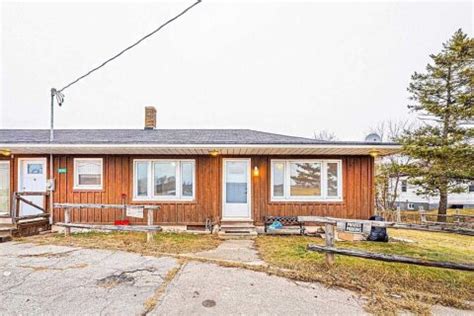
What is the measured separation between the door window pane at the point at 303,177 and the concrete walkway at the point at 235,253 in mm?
2773

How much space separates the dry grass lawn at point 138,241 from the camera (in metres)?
6.07

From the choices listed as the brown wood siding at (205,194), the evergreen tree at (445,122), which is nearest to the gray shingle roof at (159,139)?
the brown wood siding at (205,194)

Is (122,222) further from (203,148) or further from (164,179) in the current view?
(203,148)

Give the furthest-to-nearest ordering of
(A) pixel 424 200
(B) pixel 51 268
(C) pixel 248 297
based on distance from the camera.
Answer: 1. (A) pixel 424 200
2. (B) pixel 51 268
3. (C) pixel 248 297

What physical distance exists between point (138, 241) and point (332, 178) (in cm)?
639

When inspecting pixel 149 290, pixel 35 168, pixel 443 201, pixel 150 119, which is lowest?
Result: pixel 443 201

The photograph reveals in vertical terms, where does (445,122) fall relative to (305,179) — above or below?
above

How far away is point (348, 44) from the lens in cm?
2273

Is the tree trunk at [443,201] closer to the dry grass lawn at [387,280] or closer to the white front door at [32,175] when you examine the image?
the dry grass lawn at [387,280]

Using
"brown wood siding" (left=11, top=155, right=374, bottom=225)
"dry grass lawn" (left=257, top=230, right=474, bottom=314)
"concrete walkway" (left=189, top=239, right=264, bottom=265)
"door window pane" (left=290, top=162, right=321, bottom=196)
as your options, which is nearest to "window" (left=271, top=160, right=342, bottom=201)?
"door window pane" (left=290, top=162, right=321, bottom=196)

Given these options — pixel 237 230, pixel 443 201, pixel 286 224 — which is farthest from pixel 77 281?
pixel 443 201

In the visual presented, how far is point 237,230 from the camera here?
26.7 feet

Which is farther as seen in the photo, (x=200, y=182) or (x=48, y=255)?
(x=200, y=182)

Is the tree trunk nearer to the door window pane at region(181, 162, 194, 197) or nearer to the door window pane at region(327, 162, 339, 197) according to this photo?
the door window pane at region(327, 162, 339, 197)
